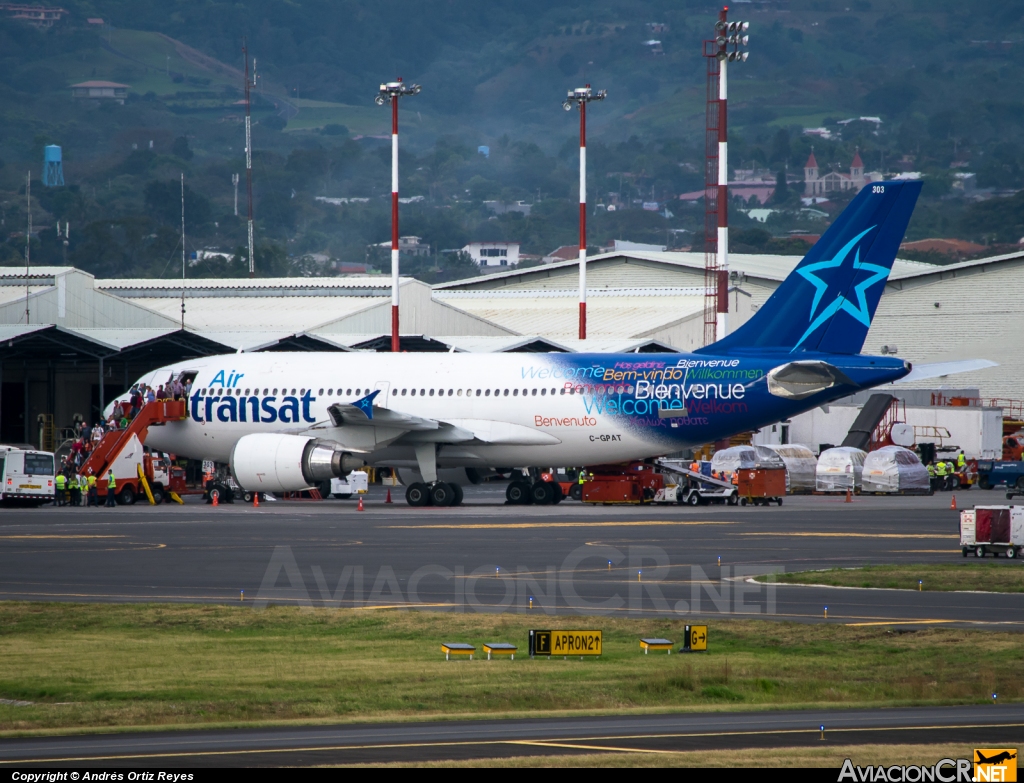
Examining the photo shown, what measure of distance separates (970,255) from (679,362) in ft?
473

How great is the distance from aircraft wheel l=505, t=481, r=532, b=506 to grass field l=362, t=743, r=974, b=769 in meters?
33.8

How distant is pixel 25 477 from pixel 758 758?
38.0 metres

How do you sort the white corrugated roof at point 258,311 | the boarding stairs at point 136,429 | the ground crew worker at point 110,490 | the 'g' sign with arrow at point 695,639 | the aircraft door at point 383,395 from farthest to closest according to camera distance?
the white corrugated roof at point 258,311 → the boarding stairs at point 136,429 → the ground crew worker at point 110,490 → the aircraft door at point 383,395 → the 'g' sign with arrow at point 695,639

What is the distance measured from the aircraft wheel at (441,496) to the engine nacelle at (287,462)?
2596mm

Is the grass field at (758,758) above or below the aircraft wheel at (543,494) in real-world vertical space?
below

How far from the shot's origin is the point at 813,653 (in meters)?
19.7

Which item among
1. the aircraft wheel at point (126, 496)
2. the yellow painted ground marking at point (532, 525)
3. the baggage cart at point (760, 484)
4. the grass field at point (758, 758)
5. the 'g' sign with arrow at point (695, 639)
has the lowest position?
the grass field at point (758, 758)

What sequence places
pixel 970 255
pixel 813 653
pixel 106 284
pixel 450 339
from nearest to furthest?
pixel 813 653
pixel 450 339
pixel 106 284
pixel 970 255

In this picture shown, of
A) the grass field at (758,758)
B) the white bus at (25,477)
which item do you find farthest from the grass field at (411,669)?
the white bus at (25,477)

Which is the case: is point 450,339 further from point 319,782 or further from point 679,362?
point 319,782

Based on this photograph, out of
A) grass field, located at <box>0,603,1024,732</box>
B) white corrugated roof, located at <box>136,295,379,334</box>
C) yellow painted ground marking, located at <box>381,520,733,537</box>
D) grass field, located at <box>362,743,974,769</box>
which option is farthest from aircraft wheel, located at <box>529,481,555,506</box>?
grass field, located at <box>362,743,974,769</box>

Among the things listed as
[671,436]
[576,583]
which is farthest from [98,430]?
[576,583]

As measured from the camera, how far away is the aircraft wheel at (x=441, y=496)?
46.0m

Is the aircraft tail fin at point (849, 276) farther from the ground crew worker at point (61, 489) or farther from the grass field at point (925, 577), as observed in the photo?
the ground crew worker at point (61, 489)
